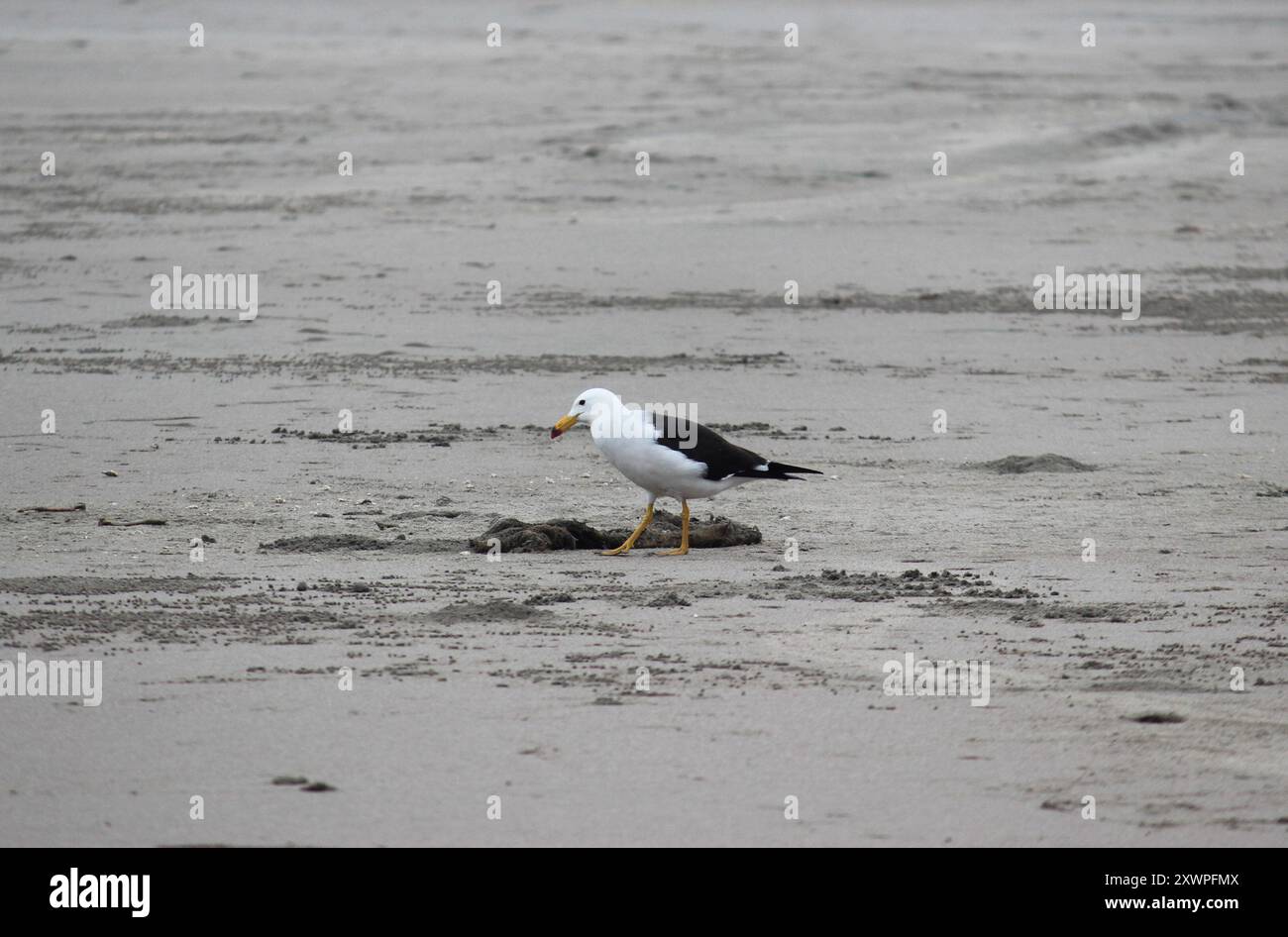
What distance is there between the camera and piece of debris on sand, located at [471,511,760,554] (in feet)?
23.4

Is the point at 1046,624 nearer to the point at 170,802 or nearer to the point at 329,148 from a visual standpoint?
the point at 170,802

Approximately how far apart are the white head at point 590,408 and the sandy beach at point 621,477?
1.69ft

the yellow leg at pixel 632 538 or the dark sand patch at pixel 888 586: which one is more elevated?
the yellow leg at pixel 632 538

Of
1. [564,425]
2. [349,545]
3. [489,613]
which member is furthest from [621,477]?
[489,613]

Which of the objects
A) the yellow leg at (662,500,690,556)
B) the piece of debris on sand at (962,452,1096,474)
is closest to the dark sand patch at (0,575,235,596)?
the yellow leg at (662,500,690,556)

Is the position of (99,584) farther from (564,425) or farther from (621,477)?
(621,477)

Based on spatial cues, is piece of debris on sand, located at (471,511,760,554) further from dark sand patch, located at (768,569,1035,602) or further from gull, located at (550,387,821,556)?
dark sand patch, located at (768,569,1035,602)

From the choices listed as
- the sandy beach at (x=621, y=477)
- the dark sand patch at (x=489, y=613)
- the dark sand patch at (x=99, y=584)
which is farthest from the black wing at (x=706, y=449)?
the dark sand patch at (x=99, y=584)

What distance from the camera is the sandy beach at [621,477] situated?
4770 mm

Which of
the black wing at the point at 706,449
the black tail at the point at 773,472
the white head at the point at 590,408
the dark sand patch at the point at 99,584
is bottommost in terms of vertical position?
the dark sand patch at the point at 99,584

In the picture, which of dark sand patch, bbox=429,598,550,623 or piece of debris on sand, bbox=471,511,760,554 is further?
piece of debris on sand, bbox=471,511,760,554

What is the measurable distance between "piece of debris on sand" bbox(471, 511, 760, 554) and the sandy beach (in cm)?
13

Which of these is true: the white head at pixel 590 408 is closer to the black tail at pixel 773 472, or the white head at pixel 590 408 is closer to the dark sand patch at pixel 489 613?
the black tail at pixel 773 472

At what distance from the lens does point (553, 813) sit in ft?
14.8
